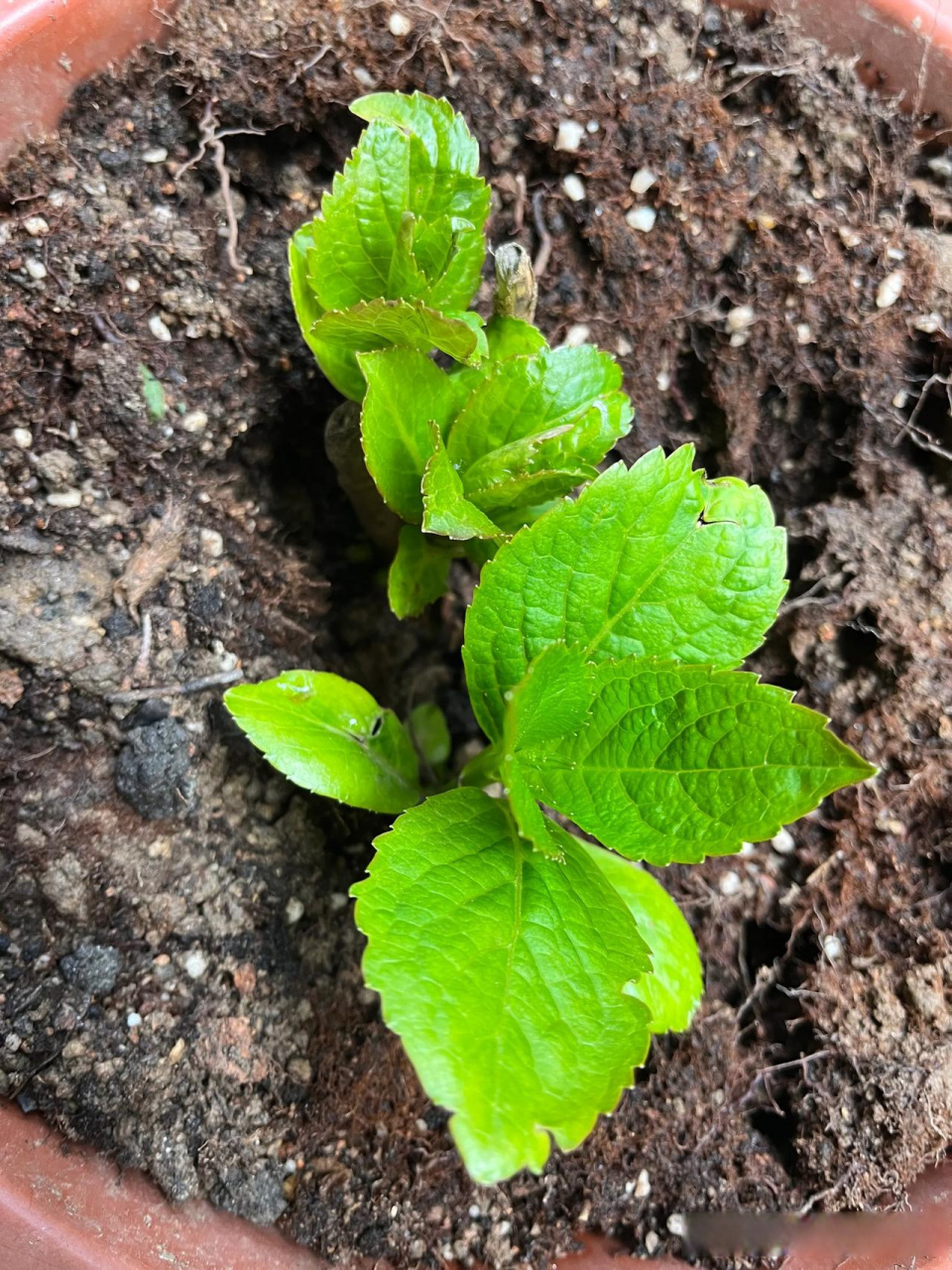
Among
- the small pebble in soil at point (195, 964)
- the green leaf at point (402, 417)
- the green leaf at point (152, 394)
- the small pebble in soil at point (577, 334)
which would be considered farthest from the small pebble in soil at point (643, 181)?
the small pebble in soil at point (195, 964)

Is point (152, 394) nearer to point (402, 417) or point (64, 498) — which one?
point (64, 498)

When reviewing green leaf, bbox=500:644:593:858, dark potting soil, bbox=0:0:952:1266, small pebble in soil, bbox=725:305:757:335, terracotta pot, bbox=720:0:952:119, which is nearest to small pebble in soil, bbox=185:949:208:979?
dark potting soil, bbox=0:0:952:1266

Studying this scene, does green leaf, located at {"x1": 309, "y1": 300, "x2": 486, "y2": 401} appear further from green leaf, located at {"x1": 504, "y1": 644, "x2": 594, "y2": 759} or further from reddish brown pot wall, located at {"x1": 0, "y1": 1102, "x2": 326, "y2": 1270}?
reddish brown pot wall, located at {"x1": 0, "y1": 1102, "x2": 326, "y2": 1270}

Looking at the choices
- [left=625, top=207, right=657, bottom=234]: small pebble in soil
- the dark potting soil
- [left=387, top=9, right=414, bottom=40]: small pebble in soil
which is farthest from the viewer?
[left=625, top=207, right=657, bottom=234]: small pebble in soil

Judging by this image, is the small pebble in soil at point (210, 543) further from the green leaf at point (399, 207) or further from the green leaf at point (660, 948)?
the green leaf at point (660, 948)

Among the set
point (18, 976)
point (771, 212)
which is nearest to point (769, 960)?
point (18, 976)

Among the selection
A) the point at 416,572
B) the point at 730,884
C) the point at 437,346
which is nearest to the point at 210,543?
the point at 416,572

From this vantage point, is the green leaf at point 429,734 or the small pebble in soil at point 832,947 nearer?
the small pebble in soil at point 832,947
